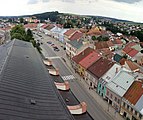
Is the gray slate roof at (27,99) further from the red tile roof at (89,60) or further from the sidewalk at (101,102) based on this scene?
the red tile roof at (89,60)

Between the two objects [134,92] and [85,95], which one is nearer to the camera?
[134,92]

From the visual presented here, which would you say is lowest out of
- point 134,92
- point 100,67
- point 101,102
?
point 101,102

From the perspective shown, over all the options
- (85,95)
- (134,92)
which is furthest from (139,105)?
(85,95)

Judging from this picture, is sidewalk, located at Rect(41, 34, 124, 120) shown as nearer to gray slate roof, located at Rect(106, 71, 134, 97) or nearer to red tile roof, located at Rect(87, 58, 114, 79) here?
gray slate roof, located at Rect(106, 71, 134, 97)

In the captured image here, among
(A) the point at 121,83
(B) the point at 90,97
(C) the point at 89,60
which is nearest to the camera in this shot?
(A) the point at 121,83

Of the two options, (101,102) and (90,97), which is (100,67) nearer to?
(90,97)

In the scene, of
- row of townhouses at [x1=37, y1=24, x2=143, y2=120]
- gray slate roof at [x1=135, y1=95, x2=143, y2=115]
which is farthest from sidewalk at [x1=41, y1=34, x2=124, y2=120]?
gray slate roof at [x1=135, y1=95, x2=143, y2=115]

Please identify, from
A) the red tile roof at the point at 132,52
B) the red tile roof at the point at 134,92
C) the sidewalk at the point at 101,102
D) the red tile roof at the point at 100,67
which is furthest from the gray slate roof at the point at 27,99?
the red tile roof at the point at 132,52
